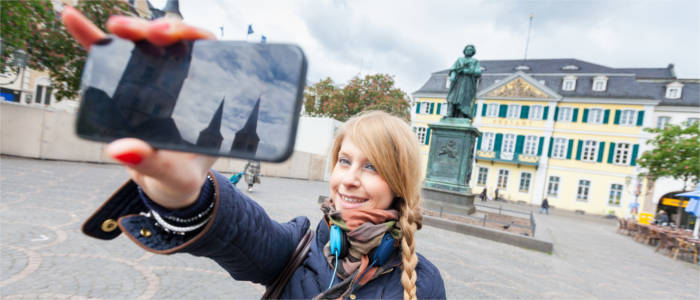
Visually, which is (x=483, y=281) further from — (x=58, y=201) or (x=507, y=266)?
(x=58, y=201)

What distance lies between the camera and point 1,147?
1123 centimetres

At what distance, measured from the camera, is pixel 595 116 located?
31.9 meters

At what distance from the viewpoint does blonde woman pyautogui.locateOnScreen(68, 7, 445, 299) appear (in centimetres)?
93

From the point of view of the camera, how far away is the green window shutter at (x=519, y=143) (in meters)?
33.9

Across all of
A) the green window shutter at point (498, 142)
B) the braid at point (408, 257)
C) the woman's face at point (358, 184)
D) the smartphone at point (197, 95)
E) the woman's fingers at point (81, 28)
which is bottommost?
the braid at point (408, 257)

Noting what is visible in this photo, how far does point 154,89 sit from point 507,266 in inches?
283


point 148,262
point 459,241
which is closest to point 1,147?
point 148,262

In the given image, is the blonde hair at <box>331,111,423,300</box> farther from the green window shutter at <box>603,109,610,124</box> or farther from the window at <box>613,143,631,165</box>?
the green window shutter at <box>603,109,610,124</box>

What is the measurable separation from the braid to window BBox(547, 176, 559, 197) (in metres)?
37.1

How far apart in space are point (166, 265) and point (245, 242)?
3894mm

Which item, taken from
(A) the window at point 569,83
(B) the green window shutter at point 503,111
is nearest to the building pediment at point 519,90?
(B) the green window shutter at point 503,111

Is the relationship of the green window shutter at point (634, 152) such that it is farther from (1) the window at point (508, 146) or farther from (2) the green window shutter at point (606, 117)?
(1) the window at point (508, 146)

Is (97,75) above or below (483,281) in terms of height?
above

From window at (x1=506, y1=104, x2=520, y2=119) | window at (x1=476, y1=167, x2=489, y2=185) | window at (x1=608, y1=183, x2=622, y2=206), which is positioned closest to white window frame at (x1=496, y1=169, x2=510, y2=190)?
window at (x1=476, y1=167, x2=489, y2=185)
